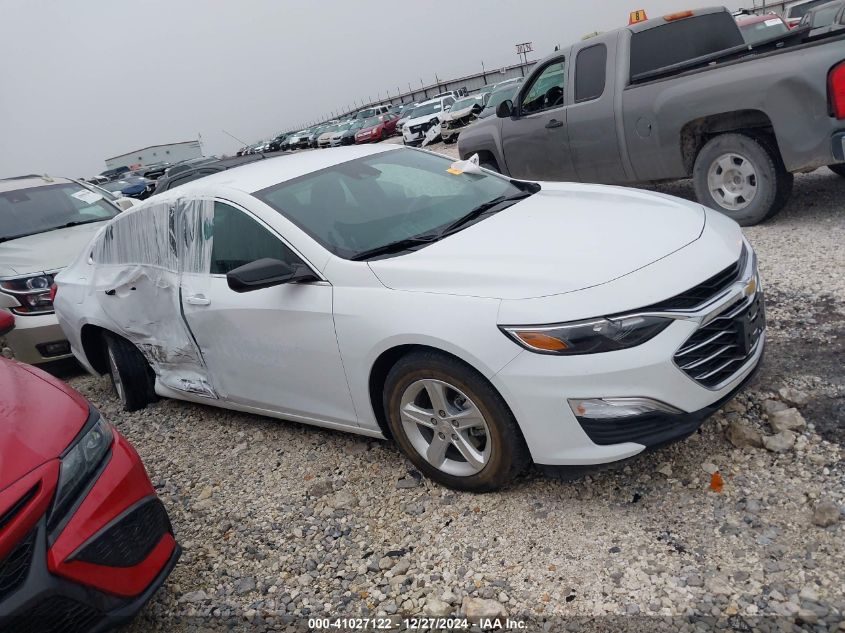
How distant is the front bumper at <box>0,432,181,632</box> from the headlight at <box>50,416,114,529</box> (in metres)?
0.03

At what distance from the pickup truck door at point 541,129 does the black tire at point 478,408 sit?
4.85 meters

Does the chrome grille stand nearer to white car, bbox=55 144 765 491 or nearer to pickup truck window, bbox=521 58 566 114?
white car, bbox=55 144 765 491

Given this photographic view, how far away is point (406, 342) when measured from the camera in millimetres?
2883

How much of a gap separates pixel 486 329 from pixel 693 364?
31.4 inches

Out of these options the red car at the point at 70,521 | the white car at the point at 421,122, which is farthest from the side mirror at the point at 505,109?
the white car at the point at 421,122

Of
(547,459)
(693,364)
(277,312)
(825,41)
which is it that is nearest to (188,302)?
(277,312)

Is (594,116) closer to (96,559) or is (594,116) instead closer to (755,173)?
(755,173)

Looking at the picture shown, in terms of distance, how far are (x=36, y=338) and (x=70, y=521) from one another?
414 cm

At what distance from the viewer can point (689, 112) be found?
586 centimetres

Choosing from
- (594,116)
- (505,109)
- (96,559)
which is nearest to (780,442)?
(96,559)

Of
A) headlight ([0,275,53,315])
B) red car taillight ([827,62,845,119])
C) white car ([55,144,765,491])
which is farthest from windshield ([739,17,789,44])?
headlight ([0,275,53,315])

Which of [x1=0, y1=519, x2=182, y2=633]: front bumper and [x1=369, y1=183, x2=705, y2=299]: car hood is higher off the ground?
[x1=369, y1=183, x2=705, y2=299]: car hood

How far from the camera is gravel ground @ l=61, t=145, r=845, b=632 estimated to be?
2.36 m

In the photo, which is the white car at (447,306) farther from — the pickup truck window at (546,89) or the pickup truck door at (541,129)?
the pickup truck window at (546,89)
